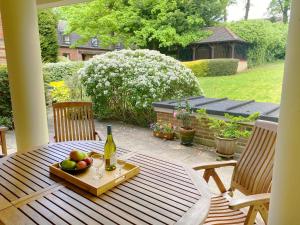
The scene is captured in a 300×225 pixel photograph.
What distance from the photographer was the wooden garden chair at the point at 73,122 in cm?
297

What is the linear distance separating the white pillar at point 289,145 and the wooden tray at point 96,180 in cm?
87

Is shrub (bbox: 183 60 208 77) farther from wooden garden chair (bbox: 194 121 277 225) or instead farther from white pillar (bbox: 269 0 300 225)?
white pillar (bbox: 269 0 300 225)

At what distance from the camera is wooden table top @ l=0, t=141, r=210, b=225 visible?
48.5 inches

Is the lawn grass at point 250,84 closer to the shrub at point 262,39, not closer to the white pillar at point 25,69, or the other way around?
the shrub at point 262,39

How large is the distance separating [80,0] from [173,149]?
8.98 feet

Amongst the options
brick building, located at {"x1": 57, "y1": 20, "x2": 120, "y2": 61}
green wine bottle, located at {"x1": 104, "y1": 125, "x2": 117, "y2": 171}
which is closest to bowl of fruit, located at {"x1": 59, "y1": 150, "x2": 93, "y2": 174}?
green wine bottle, located at {"x1": 104, "y1": 125, "x2": 117, "y2": 171}

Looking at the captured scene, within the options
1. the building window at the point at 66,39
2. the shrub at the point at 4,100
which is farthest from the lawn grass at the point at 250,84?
the building window at the point at 66,39

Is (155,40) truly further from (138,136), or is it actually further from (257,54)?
(138,136)

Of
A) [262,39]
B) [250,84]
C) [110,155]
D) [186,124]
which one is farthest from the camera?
[262,39]

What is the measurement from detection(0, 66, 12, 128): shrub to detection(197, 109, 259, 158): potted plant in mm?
4414

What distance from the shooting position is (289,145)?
4.57 feet

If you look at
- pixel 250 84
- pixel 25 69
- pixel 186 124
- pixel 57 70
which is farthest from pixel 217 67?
pixel 25 69

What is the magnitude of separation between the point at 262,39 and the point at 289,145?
32.3 feet

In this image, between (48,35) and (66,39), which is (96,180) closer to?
(48,35)
